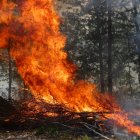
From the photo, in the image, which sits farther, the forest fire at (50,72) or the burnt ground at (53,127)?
the forest fire at (50,72)

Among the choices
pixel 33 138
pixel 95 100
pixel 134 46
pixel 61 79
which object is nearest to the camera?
pixel 33 138

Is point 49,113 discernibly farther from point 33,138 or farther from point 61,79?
point 61,79

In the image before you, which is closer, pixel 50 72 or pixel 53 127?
pixel 53 127

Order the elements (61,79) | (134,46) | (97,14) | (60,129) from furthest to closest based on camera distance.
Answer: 1. (134,46)
2. (97,14)
3. (61,79)
4. (60,129)

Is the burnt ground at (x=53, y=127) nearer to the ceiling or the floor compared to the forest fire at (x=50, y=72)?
nearer to the floor

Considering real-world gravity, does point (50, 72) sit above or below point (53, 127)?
above

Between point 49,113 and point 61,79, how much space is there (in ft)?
11.6

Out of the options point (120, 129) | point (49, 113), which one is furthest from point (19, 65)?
point (120, 129)

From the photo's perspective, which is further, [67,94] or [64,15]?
[64,15]

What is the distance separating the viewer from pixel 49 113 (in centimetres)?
1706

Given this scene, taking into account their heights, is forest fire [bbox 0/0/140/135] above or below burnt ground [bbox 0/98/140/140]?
above

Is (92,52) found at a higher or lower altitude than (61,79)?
higher

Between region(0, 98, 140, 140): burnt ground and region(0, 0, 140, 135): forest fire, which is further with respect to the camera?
region(0, 0, 140, 135): forest fire

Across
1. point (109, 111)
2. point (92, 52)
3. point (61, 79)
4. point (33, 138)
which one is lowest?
point (33, 138)
